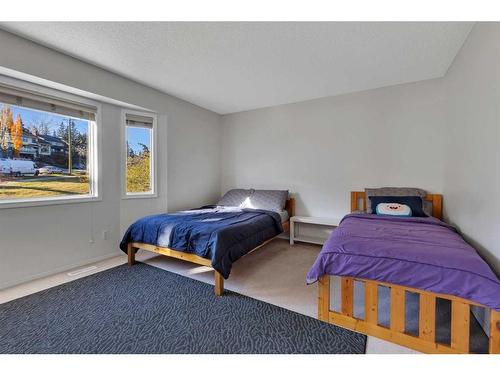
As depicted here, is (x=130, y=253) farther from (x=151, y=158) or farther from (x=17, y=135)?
(x=17, y=135)

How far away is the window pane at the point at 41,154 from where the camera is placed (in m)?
2.23

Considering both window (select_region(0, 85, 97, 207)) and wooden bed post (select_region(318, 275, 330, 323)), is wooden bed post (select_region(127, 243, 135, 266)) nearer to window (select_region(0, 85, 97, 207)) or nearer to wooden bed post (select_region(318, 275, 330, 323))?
window (select_region(0, 85, 97, 207))

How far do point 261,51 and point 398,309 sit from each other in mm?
2435

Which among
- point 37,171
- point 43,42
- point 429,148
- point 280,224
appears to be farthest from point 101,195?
point 429,148

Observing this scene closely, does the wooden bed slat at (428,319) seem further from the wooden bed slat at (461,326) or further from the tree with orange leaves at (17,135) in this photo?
the tree with orange leaves at (17,135)

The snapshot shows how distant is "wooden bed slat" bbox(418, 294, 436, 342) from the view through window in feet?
11.2

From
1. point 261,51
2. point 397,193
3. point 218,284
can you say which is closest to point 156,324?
point 218,284

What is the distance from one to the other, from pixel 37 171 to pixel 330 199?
12.6 ft

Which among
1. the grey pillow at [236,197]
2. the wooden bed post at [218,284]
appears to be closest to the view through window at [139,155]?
the grey pillow at [236,197]

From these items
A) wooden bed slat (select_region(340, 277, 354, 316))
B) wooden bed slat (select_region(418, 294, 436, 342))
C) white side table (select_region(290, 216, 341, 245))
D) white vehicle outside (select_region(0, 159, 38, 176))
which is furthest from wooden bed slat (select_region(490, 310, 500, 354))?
white vehicle outside (select_region(0, 159, 38, 176))

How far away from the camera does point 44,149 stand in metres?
2.52

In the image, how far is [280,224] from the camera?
3229mm
